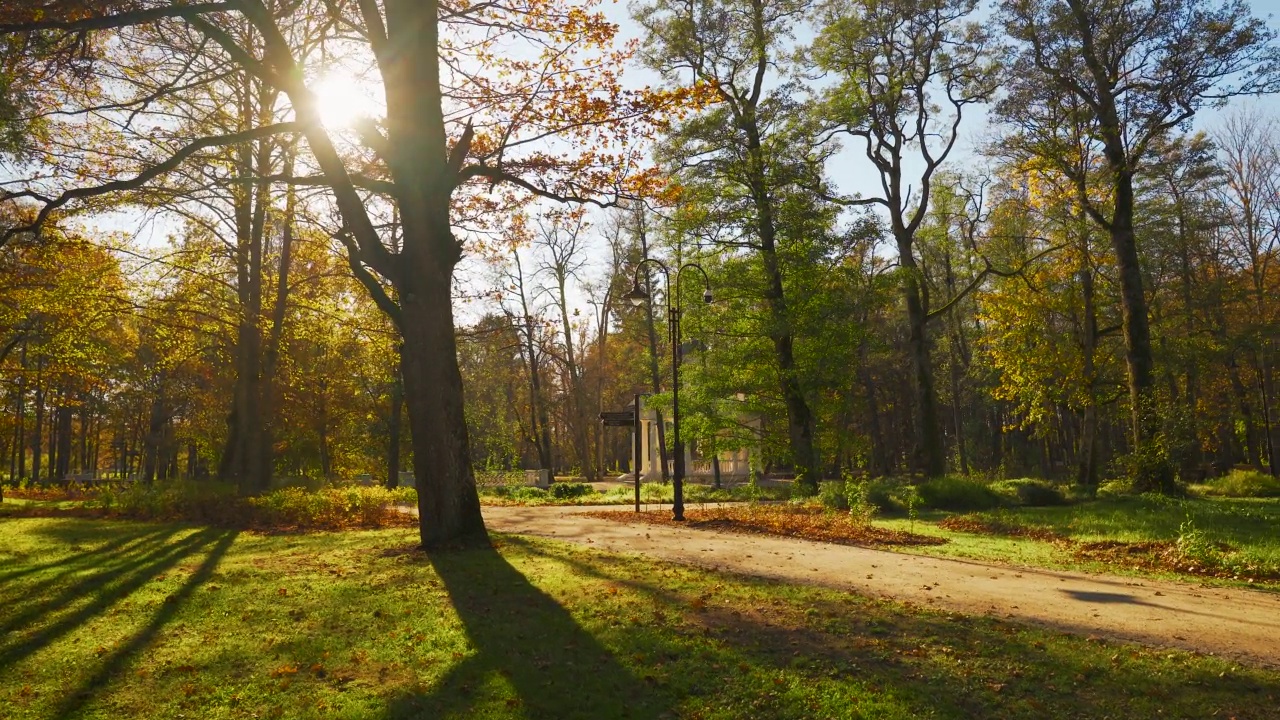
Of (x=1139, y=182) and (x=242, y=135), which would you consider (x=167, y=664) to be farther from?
(x=1139, y=182)

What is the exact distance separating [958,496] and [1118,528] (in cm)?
555

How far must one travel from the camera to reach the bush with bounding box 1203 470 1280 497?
21000mm

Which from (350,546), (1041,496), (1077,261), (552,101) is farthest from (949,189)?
(350,546)

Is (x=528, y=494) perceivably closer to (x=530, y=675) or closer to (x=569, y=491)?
(x=569, y=491)

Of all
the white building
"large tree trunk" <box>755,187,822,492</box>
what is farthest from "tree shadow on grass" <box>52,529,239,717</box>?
the white building

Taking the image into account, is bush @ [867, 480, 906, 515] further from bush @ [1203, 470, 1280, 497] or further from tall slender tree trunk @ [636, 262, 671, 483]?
tall slender tree trunk @ [636, 262, 671, 483]

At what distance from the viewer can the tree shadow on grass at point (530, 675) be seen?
5008mm

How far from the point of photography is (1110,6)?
19.2 metres

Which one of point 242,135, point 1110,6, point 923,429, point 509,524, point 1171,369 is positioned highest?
point 1110,6

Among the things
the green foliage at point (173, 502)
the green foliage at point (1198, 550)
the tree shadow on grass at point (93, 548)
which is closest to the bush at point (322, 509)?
the green foliage at point (173, 502)

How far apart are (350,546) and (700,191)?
16.3 metres

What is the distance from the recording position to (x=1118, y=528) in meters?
13.6

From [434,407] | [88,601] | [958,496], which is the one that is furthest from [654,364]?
[88,601]

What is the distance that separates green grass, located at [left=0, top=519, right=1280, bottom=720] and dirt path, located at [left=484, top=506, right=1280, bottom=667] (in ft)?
2.32
